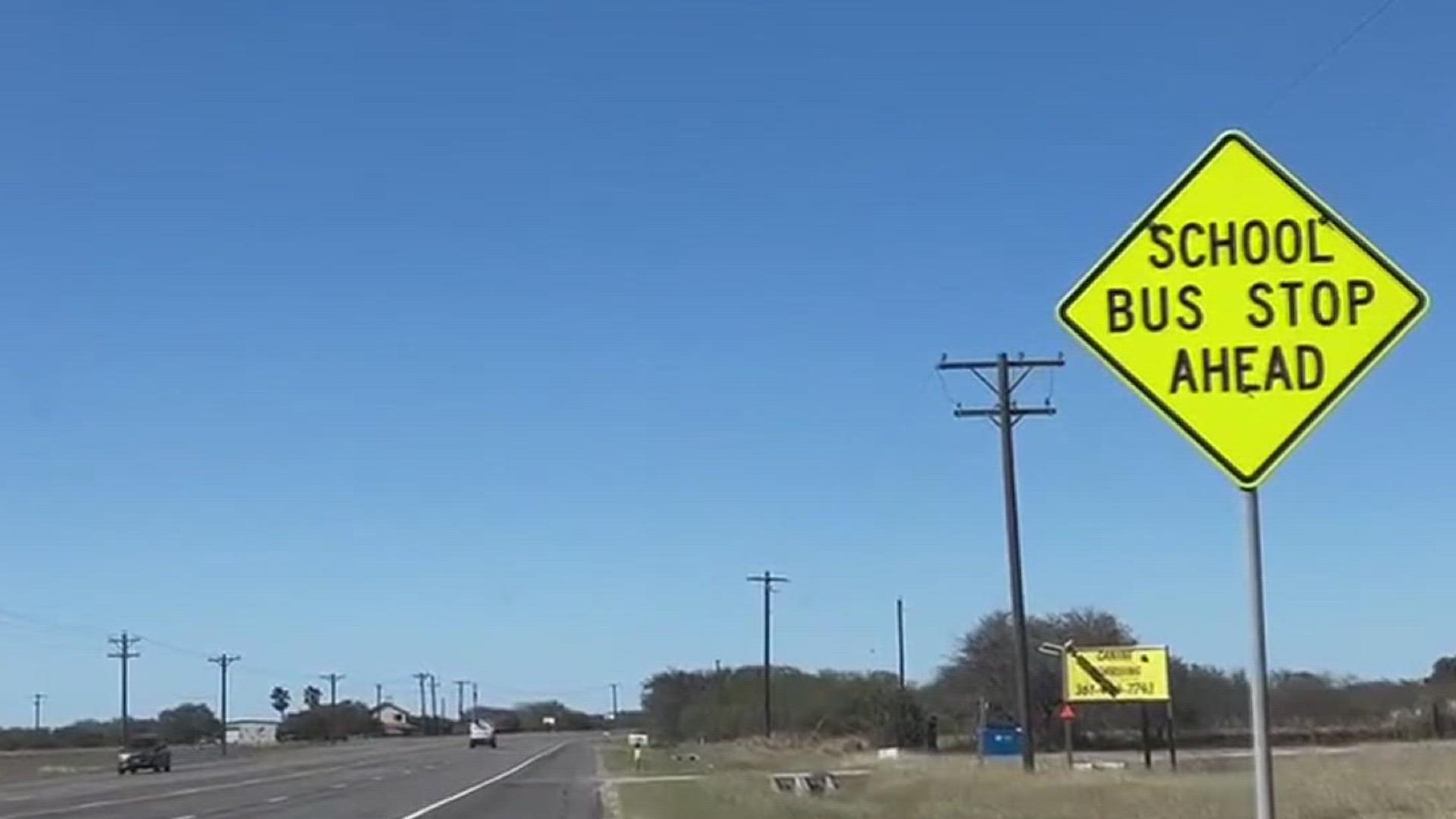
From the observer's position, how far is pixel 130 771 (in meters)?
85.6

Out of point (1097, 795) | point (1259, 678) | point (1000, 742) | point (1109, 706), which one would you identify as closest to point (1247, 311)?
point (1259, 678)

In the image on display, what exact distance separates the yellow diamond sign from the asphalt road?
107 feet

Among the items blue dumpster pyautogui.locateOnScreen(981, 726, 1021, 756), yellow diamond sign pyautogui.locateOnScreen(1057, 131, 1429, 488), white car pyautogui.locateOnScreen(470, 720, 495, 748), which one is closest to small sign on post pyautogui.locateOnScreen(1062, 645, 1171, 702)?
blue dumpster pyautogui.locateOnScreen(981, 726, 1021, 756)

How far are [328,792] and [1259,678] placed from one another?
48390 mm

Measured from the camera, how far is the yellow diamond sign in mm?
7680

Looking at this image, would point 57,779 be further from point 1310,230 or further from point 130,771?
point 1310,230

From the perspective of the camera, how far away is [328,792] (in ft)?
176

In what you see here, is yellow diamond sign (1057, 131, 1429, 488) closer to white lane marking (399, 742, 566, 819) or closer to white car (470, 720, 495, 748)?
white lane marking (399, 742, 566, 819)

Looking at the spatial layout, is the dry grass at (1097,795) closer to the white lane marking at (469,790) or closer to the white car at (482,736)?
the white lane marking at (469,790)

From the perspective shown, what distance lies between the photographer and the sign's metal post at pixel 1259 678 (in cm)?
743

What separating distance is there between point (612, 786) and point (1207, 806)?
28.4m

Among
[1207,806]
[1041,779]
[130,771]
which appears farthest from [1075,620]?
[1207,806]

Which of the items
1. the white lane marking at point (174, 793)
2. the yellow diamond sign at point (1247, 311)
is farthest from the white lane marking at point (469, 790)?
the yellow diamond sign at point (1247, 311)

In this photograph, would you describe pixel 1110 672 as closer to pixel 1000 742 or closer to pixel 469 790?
pixel 1000 742
